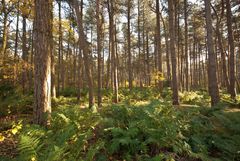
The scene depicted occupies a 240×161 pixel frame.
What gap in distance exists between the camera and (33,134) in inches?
171

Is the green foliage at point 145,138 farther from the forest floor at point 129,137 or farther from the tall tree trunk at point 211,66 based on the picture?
the tall tree trunk at point 211,66

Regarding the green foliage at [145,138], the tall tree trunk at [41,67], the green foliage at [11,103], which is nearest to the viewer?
the green foliage at [145,138]

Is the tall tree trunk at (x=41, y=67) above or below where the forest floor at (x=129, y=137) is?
above

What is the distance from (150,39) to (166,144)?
29.6 m

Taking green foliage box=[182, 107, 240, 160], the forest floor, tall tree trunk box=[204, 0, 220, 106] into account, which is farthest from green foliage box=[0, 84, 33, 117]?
tall tree trunk box=[204, 0, 220, 106]

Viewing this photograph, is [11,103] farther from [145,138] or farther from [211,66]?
[211,66]

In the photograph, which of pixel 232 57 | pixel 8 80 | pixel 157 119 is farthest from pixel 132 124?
pixel 232 57

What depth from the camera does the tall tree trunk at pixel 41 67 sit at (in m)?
6.05

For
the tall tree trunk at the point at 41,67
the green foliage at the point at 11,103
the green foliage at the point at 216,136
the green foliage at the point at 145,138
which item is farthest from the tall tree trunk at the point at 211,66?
the green foliage at the point at 11,103

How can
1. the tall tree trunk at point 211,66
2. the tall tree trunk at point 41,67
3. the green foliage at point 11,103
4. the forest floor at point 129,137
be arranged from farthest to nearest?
1. the tall tree trunk at point 211,66
2. the green foliage at point 11,103
3. the tall tree trunk at point 41,67
4. the forest floor at point 129,137

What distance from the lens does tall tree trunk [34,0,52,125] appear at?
605cm

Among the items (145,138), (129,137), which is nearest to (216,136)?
(145,138)

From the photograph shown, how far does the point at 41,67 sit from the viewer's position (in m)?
6.11

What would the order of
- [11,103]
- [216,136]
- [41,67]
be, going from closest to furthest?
[216,136] → [41,67] → [11,103]
